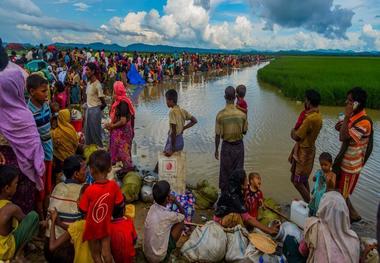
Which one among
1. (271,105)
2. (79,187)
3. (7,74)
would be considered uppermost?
(7,74)

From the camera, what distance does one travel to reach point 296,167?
15.7ft

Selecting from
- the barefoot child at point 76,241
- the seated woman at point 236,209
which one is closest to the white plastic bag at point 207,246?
the seated woman at point 236,209

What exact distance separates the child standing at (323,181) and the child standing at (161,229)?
5.00 feet

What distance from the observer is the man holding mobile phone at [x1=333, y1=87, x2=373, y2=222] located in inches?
161

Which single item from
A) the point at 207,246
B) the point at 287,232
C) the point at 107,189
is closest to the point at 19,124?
the point at 107,189

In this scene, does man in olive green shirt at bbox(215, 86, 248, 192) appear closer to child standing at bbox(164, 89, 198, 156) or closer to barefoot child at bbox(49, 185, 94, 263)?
child standing at bbox(164, 89, 198, 156)

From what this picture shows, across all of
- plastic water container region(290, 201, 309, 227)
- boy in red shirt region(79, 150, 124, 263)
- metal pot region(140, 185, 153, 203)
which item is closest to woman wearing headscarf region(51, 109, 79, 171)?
metal pot region(140, 185, 153, 203)

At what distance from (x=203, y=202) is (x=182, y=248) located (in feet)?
4.35

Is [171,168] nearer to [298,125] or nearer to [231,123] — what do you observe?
[231,123]

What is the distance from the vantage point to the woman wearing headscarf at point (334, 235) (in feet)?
9.77

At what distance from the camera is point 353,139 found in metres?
4.13

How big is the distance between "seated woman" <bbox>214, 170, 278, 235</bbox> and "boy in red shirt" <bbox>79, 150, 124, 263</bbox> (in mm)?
1337

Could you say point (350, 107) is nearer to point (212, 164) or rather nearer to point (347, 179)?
point (347, 179)

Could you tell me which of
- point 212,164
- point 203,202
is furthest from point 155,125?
point 203,202
